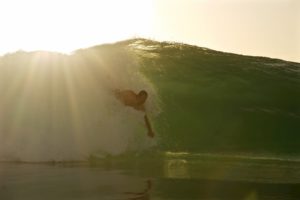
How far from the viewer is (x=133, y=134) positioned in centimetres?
1509

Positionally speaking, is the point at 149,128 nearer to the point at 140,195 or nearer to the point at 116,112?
the point at 116,112

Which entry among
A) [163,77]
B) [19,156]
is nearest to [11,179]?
[19,156]

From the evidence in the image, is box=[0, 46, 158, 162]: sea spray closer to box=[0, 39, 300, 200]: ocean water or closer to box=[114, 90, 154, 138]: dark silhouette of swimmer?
box=[0, 39, 300, 200]: ocean water

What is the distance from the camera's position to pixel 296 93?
22531mm

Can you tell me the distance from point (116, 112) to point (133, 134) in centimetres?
91

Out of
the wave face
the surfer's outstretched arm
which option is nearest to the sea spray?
the wave face

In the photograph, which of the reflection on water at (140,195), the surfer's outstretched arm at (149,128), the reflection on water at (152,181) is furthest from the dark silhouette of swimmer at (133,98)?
the reflection on water at (140,195)

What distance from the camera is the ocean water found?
10.4 meters

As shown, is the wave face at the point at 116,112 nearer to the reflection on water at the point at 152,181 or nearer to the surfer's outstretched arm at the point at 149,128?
the surfer's outstretched arm at the point at 149,128

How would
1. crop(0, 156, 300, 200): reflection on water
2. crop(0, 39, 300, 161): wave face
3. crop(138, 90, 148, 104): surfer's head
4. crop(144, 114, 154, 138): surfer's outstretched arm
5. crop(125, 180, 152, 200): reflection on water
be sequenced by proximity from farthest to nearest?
1. crop(138, 90, 148, 104): surfer's head
2. crop(144, 114, 154, 138): surfer's outstretched arm
3. crop(0, 39, 300, 161): wave face
4. crop(0, 156, 300, 200): reflection on water
5. crop(125, 180, 152, 200): reflection on water

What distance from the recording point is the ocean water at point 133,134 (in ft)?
34.0

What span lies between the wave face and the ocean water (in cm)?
3

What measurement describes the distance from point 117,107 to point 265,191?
21.8ft

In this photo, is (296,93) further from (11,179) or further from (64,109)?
(11,179)
